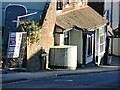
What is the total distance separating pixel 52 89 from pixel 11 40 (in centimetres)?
931

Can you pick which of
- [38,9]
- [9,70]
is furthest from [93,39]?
[9,70]

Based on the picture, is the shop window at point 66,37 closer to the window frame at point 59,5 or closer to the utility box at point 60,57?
the window frame at point 59,5

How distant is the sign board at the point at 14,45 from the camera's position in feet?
82.2

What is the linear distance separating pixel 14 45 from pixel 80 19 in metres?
12.4

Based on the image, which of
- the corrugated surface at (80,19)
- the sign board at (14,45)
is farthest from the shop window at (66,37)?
the sign board at (14,45)

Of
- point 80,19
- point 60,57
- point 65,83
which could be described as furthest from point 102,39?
point 65,83

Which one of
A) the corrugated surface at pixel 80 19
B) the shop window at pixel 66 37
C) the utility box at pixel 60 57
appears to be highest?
the corrugated surface at pixel 80 19

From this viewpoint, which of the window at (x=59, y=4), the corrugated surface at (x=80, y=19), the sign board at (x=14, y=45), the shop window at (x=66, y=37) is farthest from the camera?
the window at (x=59, y=4)

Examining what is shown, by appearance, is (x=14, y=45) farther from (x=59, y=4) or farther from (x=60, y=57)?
(x=59, y=4)

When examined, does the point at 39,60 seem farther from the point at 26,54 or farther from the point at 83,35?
the point at 83,35

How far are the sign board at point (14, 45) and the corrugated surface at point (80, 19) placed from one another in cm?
673

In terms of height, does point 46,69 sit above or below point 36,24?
below

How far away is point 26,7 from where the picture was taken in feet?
102

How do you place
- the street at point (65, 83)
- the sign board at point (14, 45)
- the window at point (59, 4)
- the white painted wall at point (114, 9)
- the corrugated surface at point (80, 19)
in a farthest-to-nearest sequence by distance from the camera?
1. the white painted wall at point (114, 9)
2. the window at point (59, 4)
3. the corrugated surface at point (80, 19)
4. the sign board at point (14, 45)
5. the street at point (65, 83)
